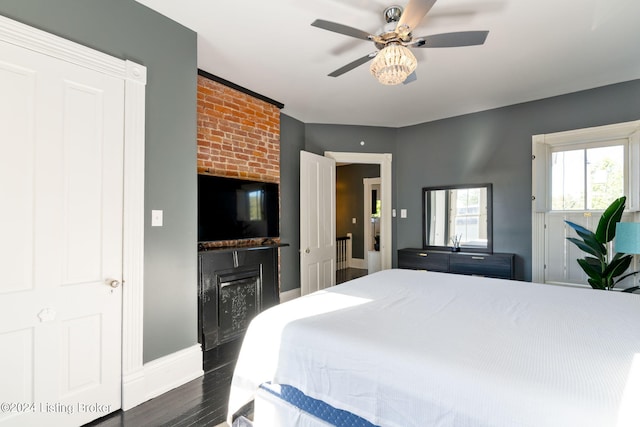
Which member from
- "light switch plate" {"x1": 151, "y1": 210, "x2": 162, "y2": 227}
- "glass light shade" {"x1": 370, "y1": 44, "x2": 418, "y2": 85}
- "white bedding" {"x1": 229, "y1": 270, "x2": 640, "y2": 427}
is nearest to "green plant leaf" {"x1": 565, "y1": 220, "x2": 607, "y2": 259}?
"white bedding" {"x1": 229, "y1": 270, "x2": 640, "y2": 427}

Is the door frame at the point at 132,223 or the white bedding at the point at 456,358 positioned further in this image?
the door frame at the point at 132,223

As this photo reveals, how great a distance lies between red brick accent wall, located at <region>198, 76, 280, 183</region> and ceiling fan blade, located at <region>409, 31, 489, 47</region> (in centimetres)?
206

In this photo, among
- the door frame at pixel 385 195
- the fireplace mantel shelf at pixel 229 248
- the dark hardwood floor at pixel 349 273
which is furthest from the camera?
the dark hardwood floor at pixel 349 273

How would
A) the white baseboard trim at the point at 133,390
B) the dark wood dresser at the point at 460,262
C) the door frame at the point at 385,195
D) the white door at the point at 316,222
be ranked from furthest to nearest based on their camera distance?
the door frame at the point at 385,195 → the white door at the point at 316,222 → the dark wood dresser at the point at 460,262 → the white baseboard trim at the point at 133,390

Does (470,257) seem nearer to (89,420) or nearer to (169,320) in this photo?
(169,320)

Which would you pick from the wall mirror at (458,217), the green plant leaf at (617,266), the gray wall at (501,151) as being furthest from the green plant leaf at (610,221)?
the wall mirror at (458,217)

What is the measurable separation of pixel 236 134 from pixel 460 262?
10.7ft

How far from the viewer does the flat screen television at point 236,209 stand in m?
2.95

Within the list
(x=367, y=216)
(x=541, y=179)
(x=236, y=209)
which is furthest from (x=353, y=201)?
(x=236, y=209)

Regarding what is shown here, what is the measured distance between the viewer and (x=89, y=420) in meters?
1.87

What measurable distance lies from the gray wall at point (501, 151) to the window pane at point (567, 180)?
0.26 meters

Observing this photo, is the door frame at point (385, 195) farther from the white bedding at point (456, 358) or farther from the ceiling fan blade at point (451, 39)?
the white bedding at point (456, 358)

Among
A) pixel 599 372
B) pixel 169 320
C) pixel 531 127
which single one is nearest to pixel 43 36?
pixel 169 320

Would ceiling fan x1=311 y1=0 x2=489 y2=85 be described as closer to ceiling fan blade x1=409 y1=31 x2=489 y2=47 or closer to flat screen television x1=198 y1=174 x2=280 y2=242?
ceiling fan blade x1=409 y1=31 x2=489 y2=47
